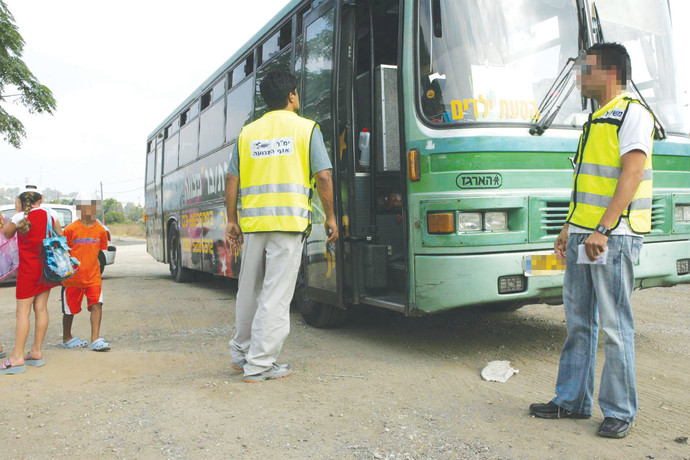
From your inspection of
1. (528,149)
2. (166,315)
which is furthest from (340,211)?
(166,315)

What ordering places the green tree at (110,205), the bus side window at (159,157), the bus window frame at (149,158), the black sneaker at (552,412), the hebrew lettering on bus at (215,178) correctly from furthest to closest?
the green tree at (110,205) < the bus window frame at (149,158) < the bus side window at (159,157) < the hebrew lettering on bus at (215,178) < the black sneaker at (552,412)

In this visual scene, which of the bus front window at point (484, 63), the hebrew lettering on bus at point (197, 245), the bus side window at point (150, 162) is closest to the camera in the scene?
the bus front window at point (484, 63)

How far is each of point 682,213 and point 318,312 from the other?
11.2ft

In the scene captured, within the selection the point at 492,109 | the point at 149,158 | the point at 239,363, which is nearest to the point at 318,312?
the point at 239,363

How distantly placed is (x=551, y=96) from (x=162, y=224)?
10.1 metres

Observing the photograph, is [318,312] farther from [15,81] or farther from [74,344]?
[15,81]

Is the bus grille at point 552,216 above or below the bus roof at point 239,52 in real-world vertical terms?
below

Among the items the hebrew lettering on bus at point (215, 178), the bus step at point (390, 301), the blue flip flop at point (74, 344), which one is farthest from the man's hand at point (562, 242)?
the hebrew lettering on bus at point (215, 178)

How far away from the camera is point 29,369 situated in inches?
183

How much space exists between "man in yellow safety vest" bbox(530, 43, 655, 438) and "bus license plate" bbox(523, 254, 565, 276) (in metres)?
1.21

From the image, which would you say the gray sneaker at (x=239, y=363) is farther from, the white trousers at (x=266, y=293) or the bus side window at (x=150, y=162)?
the bus side window at (x=150, y=162)

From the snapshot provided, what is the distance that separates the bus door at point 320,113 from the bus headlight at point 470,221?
1.27 m

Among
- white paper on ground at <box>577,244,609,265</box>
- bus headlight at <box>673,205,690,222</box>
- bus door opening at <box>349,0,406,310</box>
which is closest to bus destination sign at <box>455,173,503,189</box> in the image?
bus door opening at <box>349,0,406,310</box>

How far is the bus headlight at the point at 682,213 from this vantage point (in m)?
4.93
